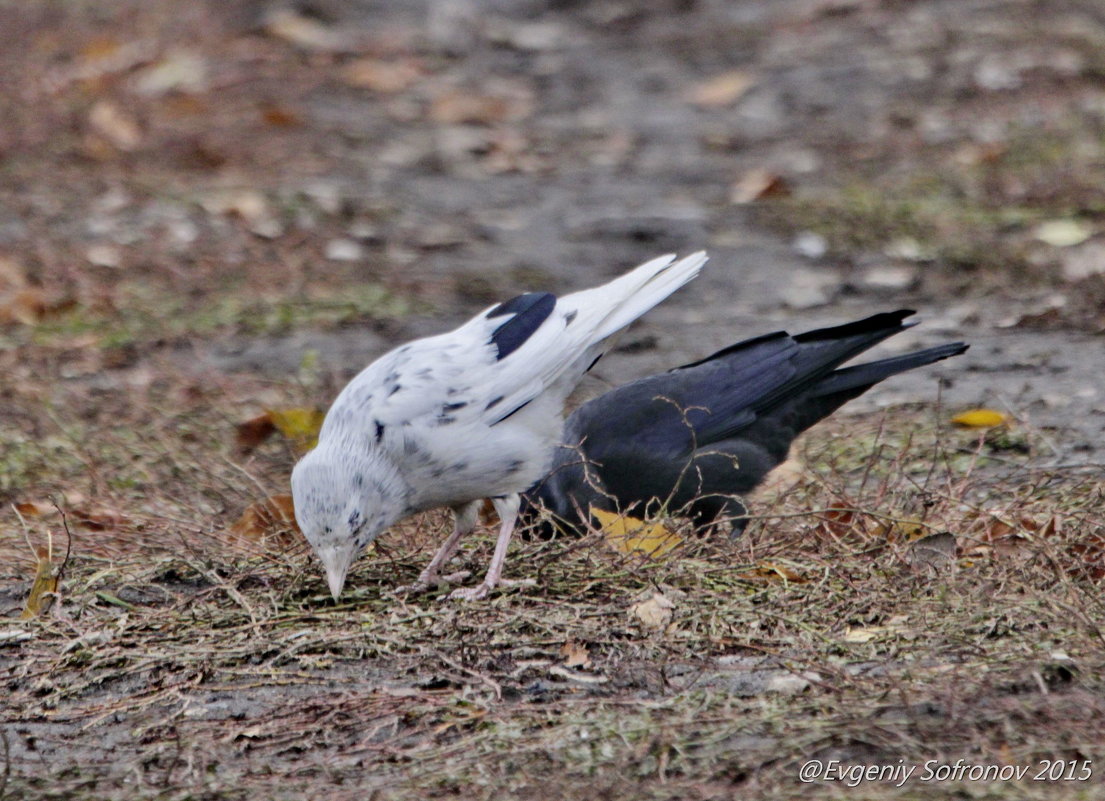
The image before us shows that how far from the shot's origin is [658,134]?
10172mm

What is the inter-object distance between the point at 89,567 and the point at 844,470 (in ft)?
7.79

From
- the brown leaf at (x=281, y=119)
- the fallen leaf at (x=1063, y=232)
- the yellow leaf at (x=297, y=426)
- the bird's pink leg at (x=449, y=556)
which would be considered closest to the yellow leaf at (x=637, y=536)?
the bird's pink leg at (x=449, y=556)

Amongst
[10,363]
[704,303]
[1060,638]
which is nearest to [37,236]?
[10,363]

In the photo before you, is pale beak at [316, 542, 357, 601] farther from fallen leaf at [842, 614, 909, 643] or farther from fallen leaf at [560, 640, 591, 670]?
fallen leaf at [842, 614, 909, 643]

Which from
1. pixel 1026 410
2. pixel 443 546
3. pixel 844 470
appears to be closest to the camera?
pixel 443 546

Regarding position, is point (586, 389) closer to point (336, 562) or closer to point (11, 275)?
point (336, 562)

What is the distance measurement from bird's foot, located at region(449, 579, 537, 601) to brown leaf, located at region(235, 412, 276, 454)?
171cm

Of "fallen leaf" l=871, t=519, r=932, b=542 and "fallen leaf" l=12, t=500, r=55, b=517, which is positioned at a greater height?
"fallen leaf" l=871, t=519, r=932, b=542

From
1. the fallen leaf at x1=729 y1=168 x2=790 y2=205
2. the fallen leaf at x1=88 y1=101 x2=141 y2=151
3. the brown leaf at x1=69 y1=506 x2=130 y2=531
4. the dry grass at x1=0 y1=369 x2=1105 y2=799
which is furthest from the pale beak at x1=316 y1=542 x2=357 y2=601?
the fallen leaf at x1=88 y1=101 x2=141 y2=151

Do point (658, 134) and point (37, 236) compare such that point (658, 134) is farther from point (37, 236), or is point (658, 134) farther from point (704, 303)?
point (37, 236)

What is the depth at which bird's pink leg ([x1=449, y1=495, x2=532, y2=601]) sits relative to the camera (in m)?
3.99

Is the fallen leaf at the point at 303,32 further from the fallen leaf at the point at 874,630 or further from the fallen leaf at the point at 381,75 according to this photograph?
the fallen leaf at the point at 874,630

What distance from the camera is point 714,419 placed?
498cm

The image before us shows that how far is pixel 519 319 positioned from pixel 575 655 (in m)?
1.12
